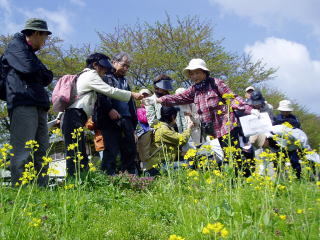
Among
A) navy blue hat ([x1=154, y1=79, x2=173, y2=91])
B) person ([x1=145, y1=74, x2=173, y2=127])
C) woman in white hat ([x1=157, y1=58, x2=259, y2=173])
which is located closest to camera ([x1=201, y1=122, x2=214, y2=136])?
woman in white hat ([x1=157, y1=58, x2=259, y2=173])

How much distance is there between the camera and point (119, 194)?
4.04 meters

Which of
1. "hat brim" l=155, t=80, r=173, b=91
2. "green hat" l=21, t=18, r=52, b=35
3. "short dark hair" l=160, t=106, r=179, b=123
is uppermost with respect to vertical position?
"green hat" l=21, t=18, r=52, b=35

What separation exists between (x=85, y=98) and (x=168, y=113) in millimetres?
1496

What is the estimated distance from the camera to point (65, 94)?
4.44m

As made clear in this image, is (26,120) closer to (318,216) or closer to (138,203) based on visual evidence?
(138,203)

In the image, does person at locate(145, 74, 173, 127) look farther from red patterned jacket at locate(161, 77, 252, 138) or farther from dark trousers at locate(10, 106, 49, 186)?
dark trousers at locate(10, 106, 49, 186)

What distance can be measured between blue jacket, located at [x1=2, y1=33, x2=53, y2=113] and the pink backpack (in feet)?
1.16

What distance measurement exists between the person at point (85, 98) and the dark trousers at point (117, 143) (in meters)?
0.33

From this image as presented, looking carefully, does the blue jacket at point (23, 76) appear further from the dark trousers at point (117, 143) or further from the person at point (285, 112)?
the person at point (285, 112)

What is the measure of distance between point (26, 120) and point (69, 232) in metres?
1.78

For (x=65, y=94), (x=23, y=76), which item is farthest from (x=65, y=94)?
(x=23, y=76)

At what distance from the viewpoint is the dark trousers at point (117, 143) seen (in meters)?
4.86

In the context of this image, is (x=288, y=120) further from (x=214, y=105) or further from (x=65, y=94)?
(x=65, y=94)

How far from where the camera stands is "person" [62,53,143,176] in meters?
4.41
